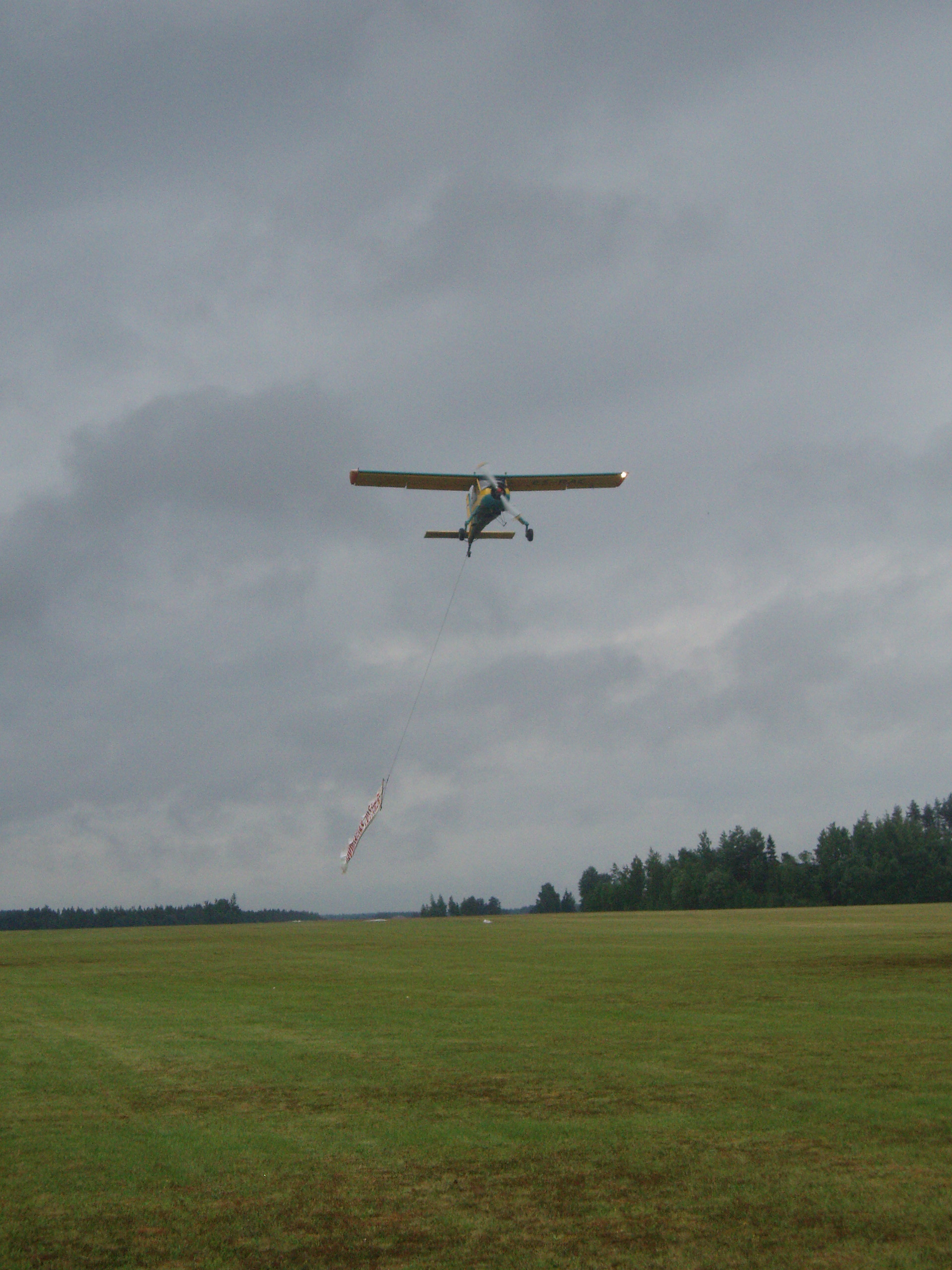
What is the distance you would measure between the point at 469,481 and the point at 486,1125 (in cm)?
3381

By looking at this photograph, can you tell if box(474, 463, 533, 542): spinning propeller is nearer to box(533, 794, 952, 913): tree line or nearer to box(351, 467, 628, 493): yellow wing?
box(351, 467, 628, 493): yellow wing

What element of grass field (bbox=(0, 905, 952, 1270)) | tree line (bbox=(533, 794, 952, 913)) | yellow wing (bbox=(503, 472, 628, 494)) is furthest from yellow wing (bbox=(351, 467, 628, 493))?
tree line (bbox=(533, 794, 952, 913))

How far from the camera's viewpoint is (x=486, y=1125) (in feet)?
40.3

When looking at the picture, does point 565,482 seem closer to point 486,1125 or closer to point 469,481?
point 469,481

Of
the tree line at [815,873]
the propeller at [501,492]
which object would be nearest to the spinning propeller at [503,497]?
the propeller at [501,492]

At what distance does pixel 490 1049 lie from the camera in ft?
56.9

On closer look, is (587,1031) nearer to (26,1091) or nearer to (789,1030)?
(789,1030)

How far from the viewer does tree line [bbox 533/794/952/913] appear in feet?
462

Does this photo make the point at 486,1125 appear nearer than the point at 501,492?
Yes

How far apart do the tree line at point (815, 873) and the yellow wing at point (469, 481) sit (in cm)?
11263

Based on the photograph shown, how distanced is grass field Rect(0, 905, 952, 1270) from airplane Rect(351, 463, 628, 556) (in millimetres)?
20990

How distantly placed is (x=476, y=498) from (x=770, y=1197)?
3519 cm

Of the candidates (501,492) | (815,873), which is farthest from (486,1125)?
(815,873)

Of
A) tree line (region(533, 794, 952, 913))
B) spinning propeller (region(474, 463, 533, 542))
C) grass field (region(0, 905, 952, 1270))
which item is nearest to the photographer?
grass field (region(0, 905, 952, 1270))
